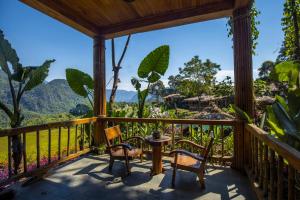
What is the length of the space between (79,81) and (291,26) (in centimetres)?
546

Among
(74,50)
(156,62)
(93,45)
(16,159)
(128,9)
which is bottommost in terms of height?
(16,159)

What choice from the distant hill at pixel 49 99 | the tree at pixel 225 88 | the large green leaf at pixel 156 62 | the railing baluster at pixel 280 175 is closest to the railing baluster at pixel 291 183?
the railing baluster at pixel 280 175

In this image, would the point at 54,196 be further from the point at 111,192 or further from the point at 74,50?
the point at 74,50

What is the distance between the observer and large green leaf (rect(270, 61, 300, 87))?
2221 mm

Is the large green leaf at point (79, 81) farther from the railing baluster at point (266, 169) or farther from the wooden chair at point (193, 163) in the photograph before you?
the railing baluster at point (266, 169)

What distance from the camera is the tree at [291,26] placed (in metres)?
4.46

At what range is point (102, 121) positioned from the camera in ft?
15.5

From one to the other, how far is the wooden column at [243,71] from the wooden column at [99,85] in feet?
9.73

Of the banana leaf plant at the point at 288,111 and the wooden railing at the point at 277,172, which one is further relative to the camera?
the banana leaf plant at the point at 288,111

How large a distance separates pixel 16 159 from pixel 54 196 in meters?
1.43

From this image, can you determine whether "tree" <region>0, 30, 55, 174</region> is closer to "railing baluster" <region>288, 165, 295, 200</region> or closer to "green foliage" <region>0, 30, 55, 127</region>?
"green foliage" <region>0, 30, 55, 127</region>

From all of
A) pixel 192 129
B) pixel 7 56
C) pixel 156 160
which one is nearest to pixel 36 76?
pixel 7 56

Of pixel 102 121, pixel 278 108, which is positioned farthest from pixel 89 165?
pixel 278 108

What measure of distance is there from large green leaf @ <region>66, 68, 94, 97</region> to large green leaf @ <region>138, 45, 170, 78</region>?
1336 mm
